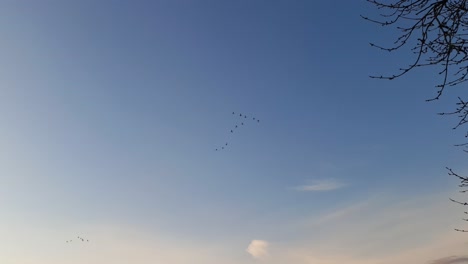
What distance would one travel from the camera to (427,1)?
716 cm

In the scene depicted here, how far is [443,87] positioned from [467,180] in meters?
1.68

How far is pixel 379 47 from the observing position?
7207 millimetres

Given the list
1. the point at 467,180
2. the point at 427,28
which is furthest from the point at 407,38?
the point at 467,180

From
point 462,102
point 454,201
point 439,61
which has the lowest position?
point 454,201

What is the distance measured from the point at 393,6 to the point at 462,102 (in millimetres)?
2057

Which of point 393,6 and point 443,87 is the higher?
point 393,6

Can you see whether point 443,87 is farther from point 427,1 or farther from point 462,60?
point 427,1

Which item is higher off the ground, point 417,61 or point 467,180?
point 417,61

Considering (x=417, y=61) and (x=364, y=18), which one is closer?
(x=417, y=61)

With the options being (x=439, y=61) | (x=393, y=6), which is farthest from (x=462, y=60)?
(x=393, y=6)

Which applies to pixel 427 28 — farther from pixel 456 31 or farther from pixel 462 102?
pixel 462 102

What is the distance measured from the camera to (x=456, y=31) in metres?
7.14

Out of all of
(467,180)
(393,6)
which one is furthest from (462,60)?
(467,180)

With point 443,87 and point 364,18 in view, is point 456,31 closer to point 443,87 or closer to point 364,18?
point 443,87
